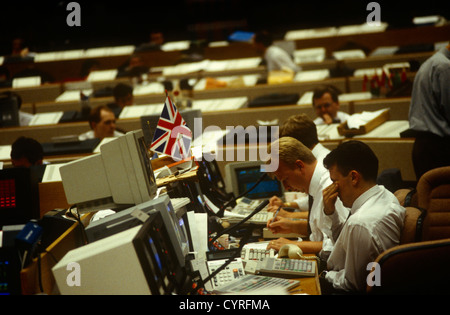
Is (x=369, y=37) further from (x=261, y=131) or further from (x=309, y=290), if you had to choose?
(x=309, y=290)

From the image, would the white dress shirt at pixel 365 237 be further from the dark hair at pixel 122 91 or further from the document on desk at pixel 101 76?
the document on desk at pixel 101 76

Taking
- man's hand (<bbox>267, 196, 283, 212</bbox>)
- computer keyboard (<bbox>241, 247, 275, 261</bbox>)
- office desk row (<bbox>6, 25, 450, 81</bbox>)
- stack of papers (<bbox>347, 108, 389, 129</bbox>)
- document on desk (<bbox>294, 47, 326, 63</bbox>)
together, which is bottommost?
man's hand (<bbox>267, 196, 283, 212</bbox>)

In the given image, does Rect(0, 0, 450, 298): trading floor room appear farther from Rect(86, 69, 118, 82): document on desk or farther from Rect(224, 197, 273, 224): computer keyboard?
Rect(86, 69, 118, 82): document on desk

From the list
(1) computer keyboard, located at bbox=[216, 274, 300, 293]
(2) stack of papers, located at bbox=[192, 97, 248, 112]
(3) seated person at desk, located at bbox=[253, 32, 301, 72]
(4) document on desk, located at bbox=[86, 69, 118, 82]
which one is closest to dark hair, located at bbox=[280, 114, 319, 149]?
(1) computer keyboard, located at bbox=[216, 274, 300, 293]

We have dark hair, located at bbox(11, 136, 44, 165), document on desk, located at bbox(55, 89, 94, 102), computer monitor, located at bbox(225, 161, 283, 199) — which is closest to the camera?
dark hair, located at bbox(11, 136, 44, 165)

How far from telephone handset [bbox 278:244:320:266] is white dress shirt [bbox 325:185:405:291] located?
0.17 m

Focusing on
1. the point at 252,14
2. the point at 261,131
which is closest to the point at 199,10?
the point at 252,14

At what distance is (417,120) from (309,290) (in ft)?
6.25

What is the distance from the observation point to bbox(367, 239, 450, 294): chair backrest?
1938 millimetres

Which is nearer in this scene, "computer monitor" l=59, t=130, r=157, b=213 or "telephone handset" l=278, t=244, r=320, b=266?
"computer monitor" l=59, t=130, r=157, b=213

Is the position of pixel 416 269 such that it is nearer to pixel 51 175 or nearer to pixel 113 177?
pixel 113 177

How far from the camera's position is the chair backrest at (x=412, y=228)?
2.17 m

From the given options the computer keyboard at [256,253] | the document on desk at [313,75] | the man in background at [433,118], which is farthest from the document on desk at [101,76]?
the computer keyboard at [256,253]

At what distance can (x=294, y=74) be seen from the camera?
20.4 feet
